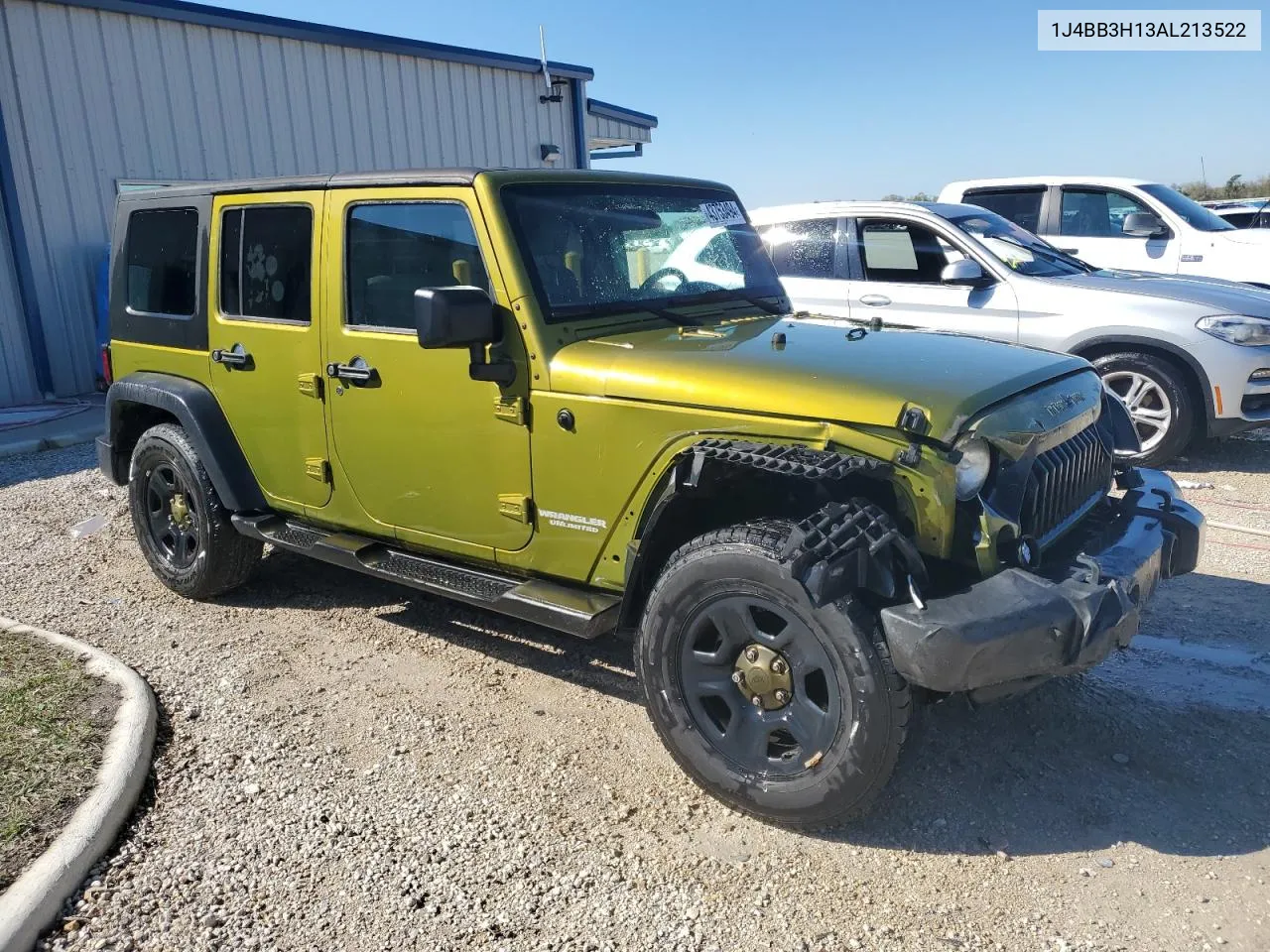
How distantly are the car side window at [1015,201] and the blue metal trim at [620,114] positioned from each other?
8.80 metres

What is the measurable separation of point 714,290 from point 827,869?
89.7 inches

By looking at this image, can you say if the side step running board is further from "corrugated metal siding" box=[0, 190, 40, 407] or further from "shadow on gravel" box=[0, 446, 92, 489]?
"corrugated metal siding" box=[0, 190, 40, 407]

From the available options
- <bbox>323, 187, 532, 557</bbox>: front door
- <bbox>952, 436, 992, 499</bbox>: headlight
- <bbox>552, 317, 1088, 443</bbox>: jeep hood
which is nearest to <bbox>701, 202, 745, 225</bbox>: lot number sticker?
<bbox>552, 317, 1088, 443</bbox>: jeep hood

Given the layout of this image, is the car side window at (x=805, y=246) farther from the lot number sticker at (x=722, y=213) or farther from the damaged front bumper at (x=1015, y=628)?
the damaged front bumper at (x=1015, y=628)

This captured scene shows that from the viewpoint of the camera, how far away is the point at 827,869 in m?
2.81

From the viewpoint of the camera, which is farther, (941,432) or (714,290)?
(714,290)

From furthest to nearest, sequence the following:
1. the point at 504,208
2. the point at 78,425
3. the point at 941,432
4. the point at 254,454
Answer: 1. the point at 78,425
2. the point at 254,454
3. the point at 504,208
4. the point at 941,432

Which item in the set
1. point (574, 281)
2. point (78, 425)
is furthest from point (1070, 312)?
point (78, 425)

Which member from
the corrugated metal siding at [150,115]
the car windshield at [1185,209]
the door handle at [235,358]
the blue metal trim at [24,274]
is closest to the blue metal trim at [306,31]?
the corrugated metal siding at [150,115]

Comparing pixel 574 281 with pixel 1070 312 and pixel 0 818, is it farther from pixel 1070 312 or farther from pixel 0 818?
pixel 1070 312

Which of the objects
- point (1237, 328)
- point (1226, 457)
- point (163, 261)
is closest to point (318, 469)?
point (163, 261)

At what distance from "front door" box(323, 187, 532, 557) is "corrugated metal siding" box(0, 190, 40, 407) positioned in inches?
313

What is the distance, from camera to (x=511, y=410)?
137 inches

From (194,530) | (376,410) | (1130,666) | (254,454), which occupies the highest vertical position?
(376,410)
